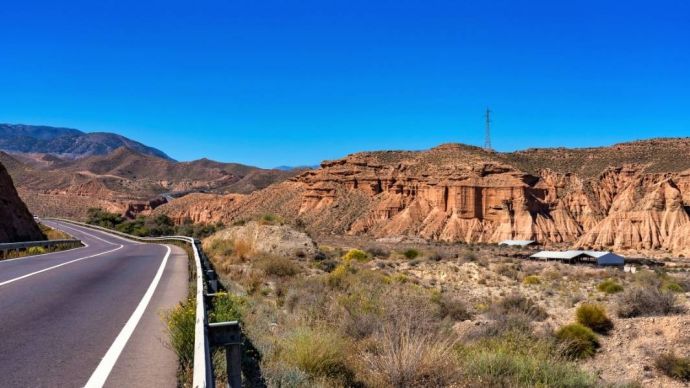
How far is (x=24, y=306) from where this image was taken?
30.9 feet

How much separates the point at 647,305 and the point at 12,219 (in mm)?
29783

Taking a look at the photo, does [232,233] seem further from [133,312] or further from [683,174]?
[683,174]

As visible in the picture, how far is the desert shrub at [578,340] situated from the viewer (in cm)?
1266

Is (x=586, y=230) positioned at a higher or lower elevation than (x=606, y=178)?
lower

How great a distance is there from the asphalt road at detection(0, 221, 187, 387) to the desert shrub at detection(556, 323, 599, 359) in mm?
9106

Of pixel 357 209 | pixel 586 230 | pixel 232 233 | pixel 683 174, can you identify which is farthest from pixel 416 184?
pixel 232 233

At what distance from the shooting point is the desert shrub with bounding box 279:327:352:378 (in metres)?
6.97

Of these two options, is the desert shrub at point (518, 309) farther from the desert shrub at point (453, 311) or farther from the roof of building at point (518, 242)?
the roof of building at point (518, 242)

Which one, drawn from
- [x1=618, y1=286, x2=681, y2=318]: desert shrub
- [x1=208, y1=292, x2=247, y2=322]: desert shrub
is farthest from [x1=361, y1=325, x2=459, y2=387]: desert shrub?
[x1=618, y1=286, x2=681, y2=318]: desert shrub

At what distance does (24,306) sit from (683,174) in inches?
3082

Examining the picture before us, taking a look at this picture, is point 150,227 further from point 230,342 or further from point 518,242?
point 230,342

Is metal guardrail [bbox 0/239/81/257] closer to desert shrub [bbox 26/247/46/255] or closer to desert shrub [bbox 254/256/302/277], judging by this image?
desert shrub [bbox 26/247/46/255]

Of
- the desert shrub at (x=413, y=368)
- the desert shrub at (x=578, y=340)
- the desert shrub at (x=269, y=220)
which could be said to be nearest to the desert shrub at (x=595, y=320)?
the desert shrub at (x=578, y=340)

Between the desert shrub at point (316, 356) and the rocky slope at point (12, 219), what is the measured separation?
24.1m
